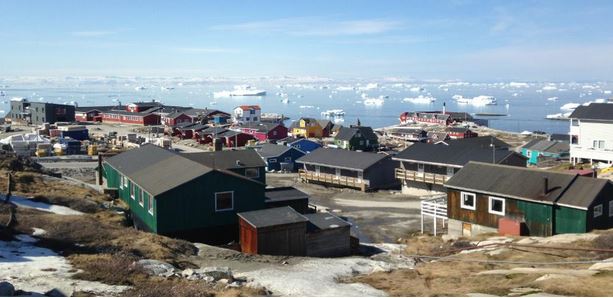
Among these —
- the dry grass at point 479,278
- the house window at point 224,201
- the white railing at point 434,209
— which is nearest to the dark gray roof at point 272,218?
the house window at point 224,201

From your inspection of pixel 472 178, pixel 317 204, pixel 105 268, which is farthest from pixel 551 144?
pixel 105 268

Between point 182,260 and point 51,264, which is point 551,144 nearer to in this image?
point 182,260

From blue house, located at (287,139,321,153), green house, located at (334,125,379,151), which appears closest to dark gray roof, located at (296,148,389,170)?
blue house, located at (287,139,321,153)

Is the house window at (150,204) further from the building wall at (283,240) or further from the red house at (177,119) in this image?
the red house at (177,119)

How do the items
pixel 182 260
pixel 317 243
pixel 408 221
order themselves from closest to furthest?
pixel 182 260, pixel 317 243, pixel 408 221

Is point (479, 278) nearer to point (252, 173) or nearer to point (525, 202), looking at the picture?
point (525, 202)

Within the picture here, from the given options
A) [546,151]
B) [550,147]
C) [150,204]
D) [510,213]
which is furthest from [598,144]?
[150,204]
